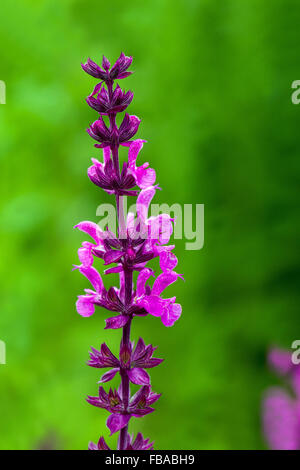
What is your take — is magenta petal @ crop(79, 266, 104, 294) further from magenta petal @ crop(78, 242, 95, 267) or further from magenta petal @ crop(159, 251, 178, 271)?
magenta petal @ crop(159, 251, 178, 271)

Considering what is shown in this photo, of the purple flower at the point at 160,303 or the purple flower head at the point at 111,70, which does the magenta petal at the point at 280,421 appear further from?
the purple flower head at the point at 111,70

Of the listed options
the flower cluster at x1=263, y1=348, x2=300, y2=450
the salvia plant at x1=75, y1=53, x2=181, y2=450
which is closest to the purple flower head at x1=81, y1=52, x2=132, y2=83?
the salvia plant at x1=75, y1=53, x2=181, y2=450

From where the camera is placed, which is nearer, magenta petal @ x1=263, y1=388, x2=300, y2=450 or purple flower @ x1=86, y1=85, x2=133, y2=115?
purple flower @ x1=86, y1=85, x2=133, y2=115

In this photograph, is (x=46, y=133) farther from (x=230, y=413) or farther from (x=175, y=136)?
(x=230, y=413)

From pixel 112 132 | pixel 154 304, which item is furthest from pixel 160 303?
pixel 112 132

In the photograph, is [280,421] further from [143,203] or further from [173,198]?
[143,203]

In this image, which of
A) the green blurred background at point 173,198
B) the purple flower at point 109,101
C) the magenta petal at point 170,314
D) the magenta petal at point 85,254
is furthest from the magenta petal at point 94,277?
the green blurred background at point 173,198
